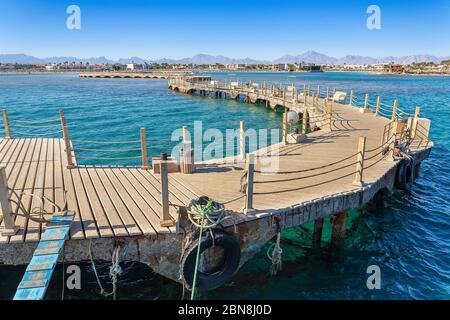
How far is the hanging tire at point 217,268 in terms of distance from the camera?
260 inches

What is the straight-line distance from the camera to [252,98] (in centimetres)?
4447

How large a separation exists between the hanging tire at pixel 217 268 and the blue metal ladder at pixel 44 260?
2.49 metres

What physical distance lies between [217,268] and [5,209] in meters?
4.55

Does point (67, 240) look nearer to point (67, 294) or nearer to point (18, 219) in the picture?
point (18, 219)

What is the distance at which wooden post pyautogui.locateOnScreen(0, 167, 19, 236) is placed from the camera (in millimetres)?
5761

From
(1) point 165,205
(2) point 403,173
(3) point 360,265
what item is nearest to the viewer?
(1) point 165,205

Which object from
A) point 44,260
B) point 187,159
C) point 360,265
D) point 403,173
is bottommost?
point 360,265

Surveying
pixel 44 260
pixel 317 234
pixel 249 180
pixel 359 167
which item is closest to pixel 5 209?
pixel 44 260

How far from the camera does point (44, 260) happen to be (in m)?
5.63

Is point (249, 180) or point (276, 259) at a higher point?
point (249, 180)

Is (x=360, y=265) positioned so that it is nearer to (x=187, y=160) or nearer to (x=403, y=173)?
(x=403, y=173)

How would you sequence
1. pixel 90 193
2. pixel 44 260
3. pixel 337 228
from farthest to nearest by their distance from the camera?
pixel 337 228, pixel 90 193, pixel 44 260
